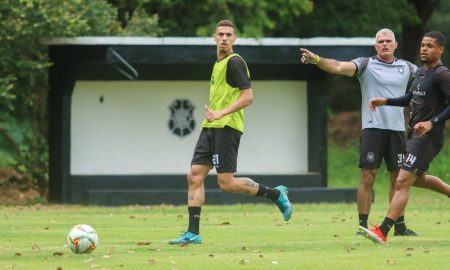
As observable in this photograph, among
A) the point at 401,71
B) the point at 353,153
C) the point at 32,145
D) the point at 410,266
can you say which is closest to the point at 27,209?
the point at 32,145

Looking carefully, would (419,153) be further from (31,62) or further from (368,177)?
(31,62)

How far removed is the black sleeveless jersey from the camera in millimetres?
13422

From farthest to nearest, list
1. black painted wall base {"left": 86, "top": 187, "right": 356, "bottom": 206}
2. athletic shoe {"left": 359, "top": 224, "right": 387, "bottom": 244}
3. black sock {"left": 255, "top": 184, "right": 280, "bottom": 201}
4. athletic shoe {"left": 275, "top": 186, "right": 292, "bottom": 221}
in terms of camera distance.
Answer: black painted wall base {"left": 86, "top": 187, "right": 356, "bottom": 206} < athletic shoe {"left": 275, "top": 186, "right": 292, "bottom": 221} < black sock {"left": 255, "top": 184, "right": 280, "bottom": 201} < athletic shoe {"left": 359, "top": 224, "right": 387, "bottom": 244}

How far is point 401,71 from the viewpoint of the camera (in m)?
15.0

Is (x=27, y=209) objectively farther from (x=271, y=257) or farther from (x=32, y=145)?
(x=271, y=257)

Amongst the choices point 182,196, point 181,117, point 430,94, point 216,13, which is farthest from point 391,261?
point 216,13

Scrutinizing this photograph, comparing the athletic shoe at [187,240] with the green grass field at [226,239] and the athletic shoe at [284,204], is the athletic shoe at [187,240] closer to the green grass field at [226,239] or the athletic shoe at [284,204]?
the green grass field at [226,239]

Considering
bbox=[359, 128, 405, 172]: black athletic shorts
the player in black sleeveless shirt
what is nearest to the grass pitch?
the player in black sleeveless shirt

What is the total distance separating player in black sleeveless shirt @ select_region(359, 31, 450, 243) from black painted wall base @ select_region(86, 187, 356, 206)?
11.8 metres

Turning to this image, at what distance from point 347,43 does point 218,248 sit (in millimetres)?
13173

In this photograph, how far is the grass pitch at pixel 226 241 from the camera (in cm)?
1135

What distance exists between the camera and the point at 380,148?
14.8 m

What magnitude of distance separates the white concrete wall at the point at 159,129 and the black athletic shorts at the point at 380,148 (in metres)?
12.2

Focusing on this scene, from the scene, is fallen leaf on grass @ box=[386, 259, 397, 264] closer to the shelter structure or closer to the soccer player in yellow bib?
the soccer player in yellow bib
